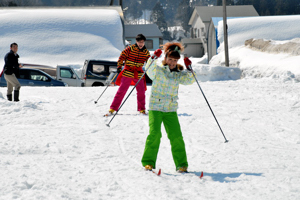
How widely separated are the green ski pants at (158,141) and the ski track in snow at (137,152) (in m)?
0.18

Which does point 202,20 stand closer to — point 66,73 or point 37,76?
point 66,73

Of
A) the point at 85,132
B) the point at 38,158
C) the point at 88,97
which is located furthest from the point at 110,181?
the point at 88,97

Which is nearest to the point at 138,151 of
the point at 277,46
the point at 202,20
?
the point at 277,46

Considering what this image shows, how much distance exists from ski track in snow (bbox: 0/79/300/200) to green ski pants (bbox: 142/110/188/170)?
7.1 inches

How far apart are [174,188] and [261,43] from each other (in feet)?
73.6

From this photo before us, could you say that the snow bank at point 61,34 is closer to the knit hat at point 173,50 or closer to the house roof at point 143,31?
the house roof at point 143,31

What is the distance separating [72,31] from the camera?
3644 centimetres

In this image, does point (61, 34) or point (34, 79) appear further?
point (61, 34)

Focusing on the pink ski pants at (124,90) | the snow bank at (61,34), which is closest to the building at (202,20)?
the snow bank at (61,34)

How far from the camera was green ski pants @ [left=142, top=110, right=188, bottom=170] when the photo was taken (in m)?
4.43

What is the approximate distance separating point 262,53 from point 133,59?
17.3 metres

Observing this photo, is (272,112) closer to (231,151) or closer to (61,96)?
(231,151)

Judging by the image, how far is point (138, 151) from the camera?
5.53 metres

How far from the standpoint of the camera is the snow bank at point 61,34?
31734 mm
